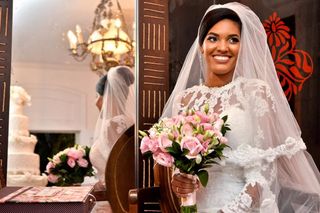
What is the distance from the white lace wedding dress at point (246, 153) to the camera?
2100mm

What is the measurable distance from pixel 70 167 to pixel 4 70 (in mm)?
795

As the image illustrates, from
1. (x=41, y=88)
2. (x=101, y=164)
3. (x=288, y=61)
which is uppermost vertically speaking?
(x=288, y=61)

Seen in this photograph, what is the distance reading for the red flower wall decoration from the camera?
3.18 meters

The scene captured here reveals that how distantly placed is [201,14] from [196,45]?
743 millimetres

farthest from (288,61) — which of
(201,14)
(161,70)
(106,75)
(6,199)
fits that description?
(6,199)

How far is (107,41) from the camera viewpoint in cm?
333

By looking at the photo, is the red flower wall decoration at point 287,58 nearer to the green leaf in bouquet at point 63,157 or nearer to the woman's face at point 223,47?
the woman's face at point 223,47

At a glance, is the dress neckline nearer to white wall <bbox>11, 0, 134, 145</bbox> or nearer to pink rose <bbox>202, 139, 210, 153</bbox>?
pink rose <bbox>202, 139, 210, 153</bbox>

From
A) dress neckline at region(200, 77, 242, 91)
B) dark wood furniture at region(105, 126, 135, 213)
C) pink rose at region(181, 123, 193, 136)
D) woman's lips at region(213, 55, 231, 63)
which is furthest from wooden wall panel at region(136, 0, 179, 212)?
pink rose at region(181, 123, 193, 136)

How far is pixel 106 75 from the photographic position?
322 centimetres

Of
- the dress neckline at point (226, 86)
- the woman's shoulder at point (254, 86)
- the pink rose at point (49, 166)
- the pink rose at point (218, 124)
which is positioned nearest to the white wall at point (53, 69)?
the pink rose at point (49, 166)

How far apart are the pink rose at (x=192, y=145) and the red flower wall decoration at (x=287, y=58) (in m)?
1.57

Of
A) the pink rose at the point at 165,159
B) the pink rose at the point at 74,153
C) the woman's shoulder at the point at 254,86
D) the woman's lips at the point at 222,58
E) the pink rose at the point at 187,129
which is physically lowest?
the pink rose at the point at 74,153

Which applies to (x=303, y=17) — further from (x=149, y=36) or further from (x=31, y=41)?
(x=31, y=41)
